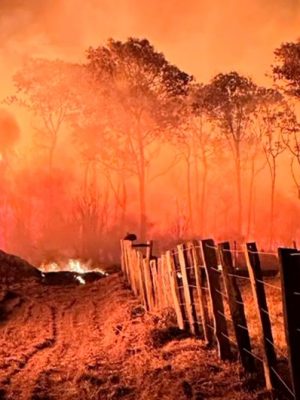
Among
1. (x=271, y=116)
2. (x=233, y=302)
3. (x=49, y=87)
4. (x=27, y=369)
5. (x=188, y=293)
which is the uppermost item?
(x=49, y=87)

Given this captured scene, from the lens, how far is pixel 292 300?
6188 millimetres

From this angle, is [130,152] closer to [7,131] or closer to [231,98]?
[231,98]

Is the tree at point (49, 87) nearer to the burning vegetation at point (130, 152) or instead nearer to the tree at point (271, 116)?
the burning vegetation at point (130, 152)

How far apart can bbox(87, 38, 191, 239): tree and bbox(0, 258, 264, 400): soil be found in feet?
79.6

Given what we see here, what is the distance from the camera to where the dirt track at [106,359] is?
833 cm

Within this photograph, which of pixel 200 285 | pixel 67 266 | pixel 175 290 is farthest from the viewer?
pixel 67 266

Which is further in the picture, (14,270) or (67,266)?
(67,266)

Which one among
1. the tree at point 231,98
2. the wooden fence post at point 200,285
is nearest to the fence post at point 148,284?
the wooden fence post at point 200,285

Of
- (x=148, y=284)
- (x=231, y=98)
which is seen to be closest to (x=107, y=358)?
(x=148, y=284)

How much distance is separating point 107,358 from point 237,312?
135 inches

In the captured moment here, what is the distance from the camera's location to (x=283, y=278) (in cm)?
623

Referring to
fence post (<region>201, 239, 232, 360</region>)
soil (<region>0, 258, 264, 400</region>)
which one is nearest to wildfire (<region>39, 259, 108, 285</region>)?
soil (<region>0, 258, 264, 400</region>)

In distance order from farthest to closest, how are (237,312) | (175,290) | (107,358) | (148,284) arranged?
(148,284) < (175,290) < (107,358) < (237,312)

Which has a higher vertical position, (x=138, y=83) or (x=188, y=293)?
(x=138, y=83)
